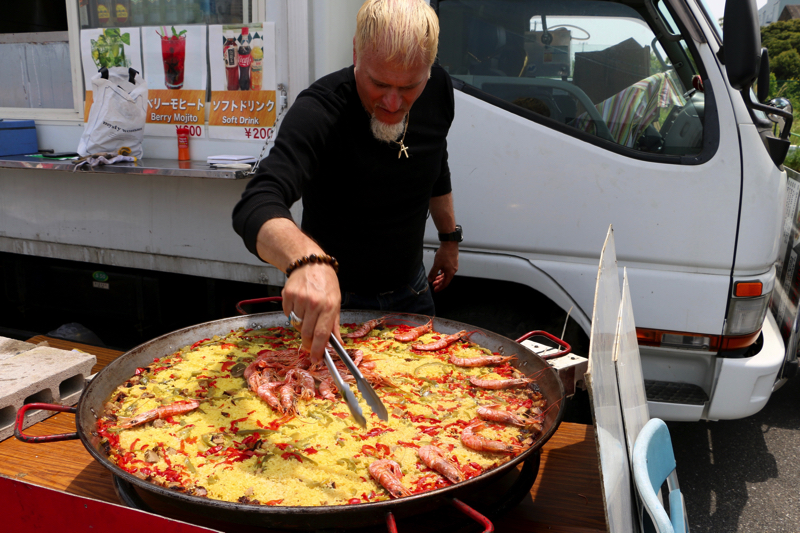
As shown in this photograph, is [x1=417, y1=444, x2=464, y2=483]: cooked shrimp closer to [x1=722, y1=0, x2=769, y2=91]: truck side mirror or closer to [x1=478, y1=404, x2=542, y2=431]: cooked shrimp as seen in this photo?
A: [x1=478, y1=404, x2=542, y2=431]: cooked shrimp

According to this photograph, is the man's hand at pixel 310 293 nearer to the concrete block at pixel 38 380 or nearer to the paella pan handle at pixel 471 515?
the paella pan handle at pixel 471 515

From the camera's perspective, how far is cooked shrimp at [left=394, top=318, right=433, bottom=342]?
2547mm

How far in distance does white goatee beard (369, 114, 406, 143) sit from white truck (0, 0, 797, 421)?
1.18 metres

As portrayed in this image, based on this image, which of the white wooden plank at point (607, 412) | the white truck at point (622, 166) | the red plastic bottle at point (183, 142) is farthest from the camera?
the red plastic bottle at point (183, 142)

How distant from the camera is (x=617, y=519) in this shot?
110 cm

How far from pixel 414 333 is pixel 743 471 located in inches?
141

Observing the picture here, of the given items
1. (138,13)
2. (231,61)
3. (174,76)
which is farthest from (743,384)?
(138,13)

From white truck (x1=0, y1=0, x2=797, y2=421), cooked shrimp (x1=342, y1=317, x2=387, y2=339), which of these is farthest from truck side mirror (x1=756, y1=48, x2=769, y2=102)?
cooked shrimp (x1=342, y1=317, x2=387, y2=339)

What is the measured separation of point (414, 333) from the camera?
257 cm

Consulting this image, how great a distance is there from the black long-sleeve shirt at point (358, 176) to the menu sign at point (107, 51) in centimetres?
222

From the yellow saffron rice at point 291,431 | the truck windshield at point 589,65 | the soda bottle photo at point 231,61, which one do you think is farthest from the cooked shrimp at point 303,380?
the soda bottle photo at point 231,61

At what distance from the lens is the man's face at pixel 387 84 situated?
A: 2057mm

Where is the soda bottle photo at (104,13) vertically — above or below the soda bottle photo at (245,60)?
above

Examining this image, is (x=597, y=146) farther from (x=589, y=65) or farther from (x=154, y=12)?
(x=154, y=12)
